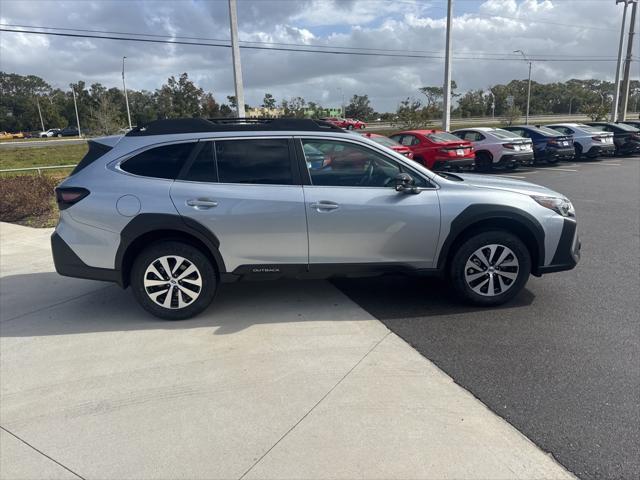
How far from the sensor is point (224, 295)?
16.6 feet

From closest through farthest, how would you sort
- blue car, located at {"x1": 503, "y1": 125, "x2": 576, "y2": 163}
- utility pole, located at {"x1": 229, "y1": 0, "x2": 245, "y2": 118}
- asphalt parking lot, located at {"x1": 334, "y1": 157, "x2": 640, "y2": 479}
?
asphalt parking lot, located at {"x1": 334, "y1": 157, "x2": 640, "y2": 479}, utility pole, located at {"x1": 229, "y1": 0, "x2": 245, "y2": 118}, blue car, located at {"x1": 503, "y1": 125, "x2": 576, "y2": 163}

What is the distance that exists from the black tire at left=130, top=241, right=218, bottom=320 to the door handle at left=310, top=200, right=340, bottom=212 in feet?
3.60

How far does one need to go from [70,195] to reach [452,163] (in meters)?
12.3

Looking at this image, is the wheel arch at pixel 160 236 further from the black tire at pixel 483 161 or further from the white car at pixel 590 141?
the white car at pixel 590 141

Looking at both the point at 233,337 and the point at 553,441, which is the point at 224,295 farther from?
the point at 553,441

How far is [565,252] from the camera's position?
4461mm

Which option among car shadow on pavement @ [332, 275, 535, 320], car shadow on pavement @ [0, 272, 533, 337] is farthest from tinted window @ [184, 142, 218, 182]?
car shadow on pavement @ [332, 275, 535, 320]

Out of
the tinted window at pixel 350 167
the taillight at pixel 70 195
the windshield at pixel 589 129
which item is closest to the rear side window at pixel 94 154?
the taillight at pixel 70 195

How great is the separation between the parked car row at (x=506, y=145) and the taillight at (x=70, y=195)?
28.2 ft

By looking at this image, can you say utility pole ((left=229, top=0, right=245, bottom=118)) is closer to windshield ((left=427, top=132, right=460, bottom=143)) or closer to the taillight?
windshield ((left=427, top=132, right=460, bottom=143))

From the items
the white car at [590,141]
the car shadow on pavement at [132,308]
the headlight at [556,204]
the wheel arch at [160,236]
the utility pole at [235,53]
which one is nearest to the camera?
the wheel arch at [160,236]

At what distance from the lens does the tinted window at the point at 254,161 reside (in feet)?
14.0

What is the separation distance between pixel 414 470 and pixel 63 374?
265cm

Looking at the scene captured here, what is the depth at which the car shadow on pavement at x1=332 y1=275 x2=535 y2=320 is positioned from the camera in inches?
178
